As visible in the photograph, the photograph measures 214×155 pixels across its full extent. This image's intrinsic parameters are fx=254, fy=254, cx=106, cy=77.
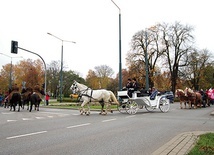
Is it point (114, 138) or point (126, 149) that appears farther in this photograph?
point (114, 138)

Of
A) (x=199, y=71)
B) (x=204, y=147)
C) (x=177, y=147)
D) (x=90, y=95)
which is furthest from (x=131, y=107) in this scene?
(x=199, y=71)

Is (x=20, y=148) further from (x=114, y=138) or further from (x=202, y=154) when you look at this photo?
(x=202, y=154)

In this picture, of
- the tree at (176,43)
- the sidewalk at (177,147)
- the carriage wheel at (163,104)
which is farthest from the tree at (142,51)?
the sidewalk at (177,147)

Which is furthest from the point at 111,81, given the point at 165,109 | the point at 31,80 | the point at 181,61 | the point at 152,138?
the point at 152,138

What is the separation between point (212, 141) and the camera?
6.57 metres

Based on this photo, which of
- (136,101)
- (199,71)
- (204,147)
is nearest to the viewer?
(204,147)

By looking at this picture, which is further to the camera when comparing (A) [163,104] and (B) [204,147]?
(A) [163,104]

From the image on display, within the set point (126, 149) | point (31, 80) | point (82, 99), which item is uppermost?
point (31, 80)

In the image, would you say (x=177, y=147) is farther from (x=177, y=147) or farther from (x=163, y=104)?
(x=163, y=104)

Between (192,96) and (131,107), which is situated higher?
(192,96)

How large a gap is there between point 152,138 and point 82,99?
30.0ft

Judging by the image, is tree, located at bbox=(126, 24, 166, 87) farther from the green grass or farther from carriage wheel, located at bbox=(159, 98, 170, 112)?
the green grass

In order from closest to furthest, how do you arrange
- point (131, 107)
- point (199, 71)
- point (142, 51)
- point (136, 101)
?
point (131, 107)
point (136, 101)
point (142, 51)
point (199, 71)

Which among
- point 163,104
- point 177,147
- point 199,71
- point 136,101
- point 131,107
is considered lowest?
point 177,147
